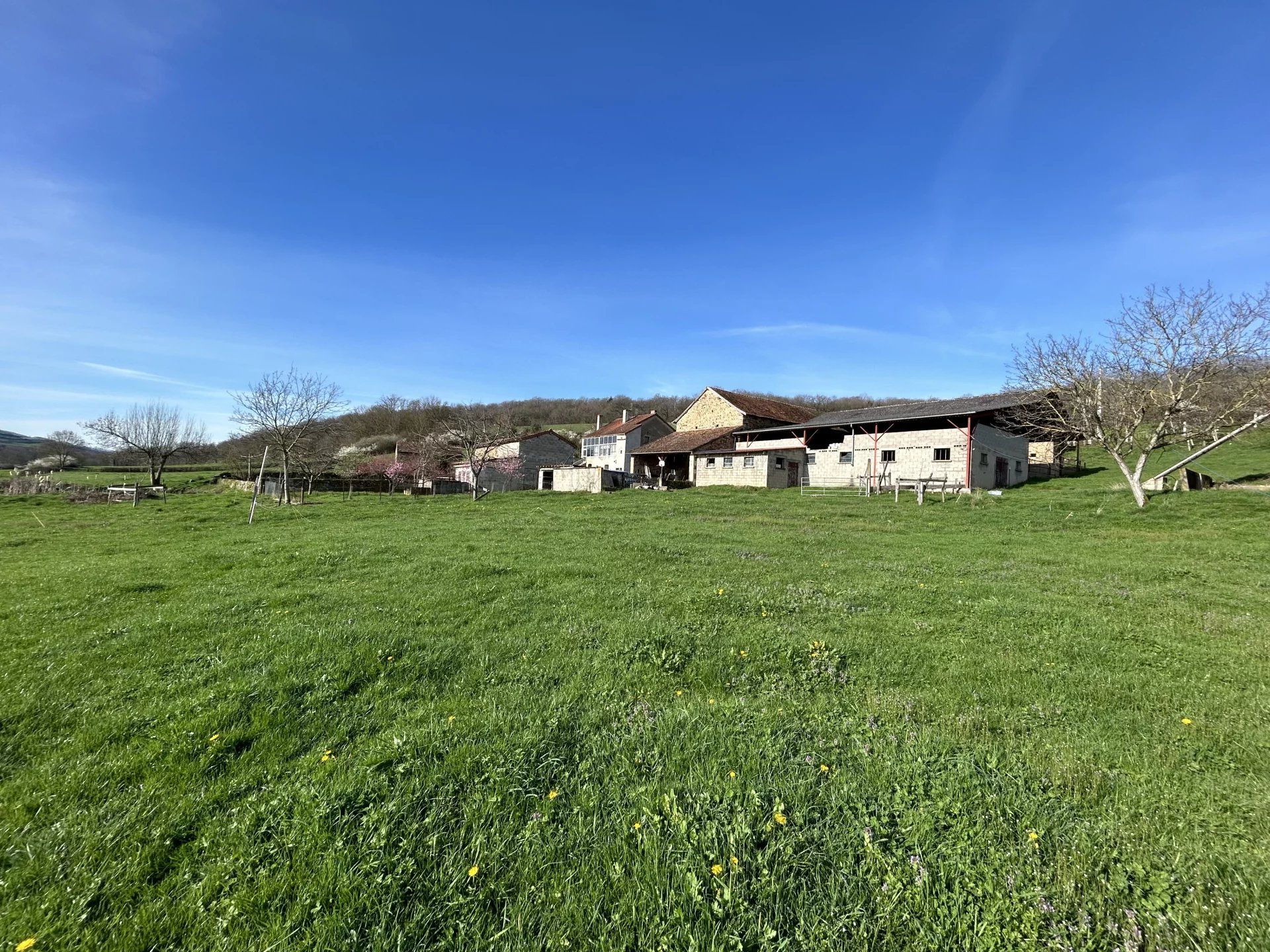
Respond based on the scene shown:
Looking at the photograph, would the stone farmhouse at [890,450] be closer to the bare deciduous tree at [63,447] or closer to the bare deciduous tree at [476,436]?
the bare deciduous tree at [476,436]

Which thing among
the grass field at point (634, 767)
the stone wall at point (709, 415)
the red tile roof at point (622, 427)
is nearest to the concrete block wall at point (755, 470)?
the stone wall at point (709, 415)

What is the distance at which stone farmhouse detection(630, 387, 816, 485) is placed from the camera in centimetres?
4462

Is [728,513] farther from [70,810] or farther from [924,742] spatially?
[70,810]

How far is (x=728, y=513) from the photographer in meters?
23.1

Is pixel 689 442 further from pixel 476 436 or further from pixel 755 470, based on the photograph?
pixel 476 436

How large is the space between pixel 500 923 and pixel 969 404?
40168 millimetres

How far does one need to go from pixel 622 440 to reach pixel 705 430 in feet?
31.2

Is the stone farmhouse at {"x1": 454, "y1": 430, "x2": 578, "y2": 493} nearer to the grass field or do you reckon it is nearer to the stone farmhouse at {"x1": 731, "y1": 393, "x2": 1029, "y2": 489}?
the stone farmhouse at {"x1": 731, "y1": 393, "x2": 1029, "y2": 489}

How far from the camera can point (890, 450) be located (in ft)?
117

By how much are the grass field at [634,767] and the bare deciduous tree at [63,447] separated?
8807 cm

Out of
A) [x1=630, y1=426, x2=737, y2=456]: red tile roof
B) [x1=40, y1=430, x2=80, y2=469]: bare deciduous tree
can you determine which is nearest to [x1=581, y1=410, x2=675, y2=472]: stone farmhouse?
[x1=630, y1=426, x2=737, y2=456]: red tile roof

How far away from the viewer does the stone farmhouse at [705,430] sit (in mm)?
44625

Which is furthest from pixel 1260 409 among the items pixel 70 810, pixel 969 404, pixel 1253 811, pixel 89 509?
pixel 89 509

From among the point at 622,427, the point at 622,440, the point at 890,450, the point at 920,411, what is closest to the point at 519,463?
the point at 622,440
